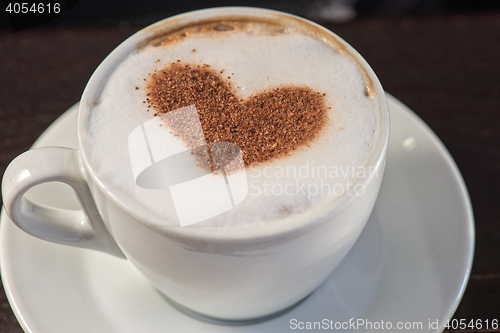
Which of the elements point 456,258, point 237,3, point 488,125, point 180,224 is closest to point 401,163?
point 456,258

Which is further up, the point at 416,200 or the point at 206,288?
the point at 206,288

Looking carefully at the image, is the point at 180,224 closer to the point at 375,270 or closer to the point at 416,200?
the point at 375,270

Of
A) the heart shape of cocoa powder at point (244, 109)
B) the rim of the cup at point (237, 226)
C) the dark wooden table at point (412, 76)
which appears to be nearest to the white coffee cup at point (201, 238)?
the rim of the cup at point (237, 226)

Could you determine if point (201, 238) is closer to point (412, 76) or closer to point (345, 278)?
point (345, 278)

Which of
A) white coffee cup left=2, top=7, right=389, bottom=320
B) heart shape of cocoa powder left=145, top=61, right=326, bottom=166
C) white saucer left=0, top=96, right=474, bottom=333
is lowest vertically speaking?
white saucer left=0, top=96, right=474, bottom=333

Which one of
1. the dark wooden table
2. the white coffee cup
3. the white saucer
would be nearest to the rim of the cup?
the white coffee cup

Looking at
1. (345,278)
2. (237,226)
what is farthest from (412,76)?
(237,226)

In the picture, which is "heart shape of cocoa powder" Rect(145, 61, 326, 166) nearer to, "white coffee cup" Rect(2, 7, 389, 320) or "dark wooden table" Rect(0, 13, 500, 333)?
"white coffee cup" Rect(2, 7, 389, 320)
